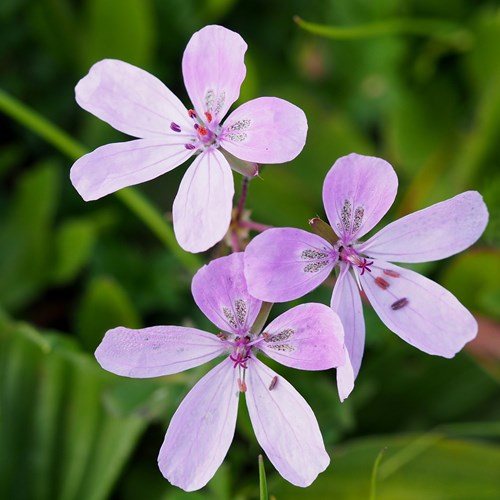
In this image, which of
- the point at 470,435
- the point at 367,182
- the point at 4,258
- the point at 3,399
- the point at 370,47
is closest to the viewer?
the point at 367,182

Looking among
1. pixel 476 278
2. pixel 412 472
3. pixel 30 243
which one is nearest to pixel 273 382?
pixel 412 472

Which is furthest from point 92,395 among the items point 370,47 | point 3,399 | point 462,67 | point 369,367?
point 462,67

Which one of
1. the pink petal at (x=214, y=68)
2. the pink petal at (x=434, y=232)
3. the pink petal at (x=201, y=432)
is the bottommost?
the pink petal at (x=201, y=432)

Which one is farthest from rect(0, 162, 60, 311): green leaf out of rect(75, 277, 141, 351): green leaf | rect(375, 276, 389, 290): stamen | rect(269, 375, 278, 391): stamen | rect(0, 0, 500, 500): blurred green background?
rect(375, 276, 389, 290): stamen

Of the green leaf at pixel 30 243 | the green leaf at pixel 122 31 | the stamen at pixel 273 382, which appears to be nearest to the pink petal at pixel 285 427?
the stamen at pixel 273 382

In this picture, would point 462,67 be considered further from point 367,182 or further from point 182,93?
point 367,182

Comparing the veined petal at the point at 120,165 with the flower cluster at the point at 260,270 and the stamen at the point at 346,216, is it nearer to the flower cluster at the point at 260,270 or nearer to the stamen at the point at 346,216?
the flower cluster at the point at 260,270
